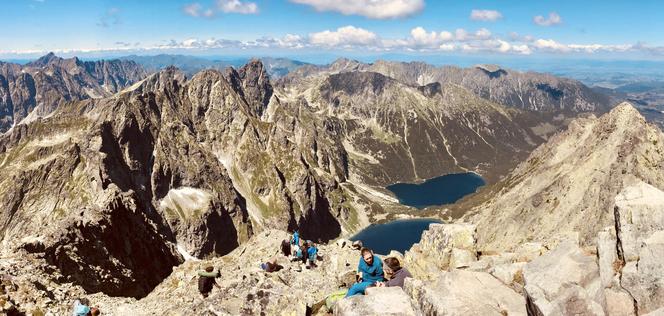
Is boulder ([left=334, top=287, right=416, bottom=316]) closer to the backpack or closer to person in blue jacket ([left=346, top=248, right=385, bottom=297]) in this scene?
person in blue jacket ([left=346, top=248, right=385, bottom=297])

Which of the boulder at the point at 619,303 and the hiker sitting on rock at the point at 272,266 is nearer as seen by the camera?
the boulder at the point at 619,303

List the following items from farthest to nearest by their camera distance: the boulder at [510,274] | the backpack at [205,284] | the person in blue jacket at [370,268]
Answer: the backpack at [205,284], the person in blue jacket at [370,268], the boulder at [510,274]

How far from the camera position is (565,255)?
24953 millimetres

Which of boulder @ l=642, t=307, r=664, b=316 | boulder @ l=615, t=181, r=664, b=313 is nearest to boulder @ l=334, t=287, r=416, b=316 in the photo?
boulder @ l=642, t=307, r=664, b=316

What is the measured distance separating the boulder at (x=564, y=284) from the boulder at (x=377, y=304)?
6.40 meters

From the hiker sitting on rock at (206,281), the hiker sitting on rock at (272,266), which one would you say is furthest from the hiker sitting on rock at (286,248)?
the hiker sitting on rock at (206,281)

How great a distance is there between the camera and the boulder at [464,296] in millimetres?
22219

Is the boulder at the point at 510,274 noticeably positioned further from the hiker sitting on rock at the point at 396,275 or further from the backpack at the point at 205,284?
the backpack at the point at 205,284

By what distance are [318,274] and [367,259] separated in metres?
21.6

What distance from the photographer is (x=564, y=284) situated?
2103 cm

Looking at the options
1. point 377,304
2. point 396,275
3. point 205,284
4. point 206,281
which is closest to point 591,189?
point 396,275

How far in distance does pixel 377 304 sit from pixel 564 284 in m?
9.52

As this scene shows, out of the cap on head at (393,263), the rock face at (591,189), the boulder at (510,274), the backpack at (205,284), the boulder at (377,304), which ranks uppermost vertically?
the boulder at (377,304)

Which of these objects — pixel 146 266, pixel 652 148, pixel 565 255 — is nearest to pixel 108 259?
pixel 146 266
